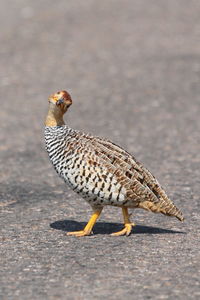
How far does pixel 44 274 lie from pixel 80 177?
3.89 ft

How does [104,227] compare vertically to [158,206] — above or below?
below

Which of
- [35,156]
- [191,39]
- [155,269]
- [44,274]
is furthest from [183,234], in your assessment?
[191,39]

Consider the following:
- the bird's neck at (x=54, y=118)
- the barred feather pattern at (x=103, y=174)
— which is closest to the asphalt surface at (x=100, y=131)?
the barred feather pattern at (x=103, y=174)

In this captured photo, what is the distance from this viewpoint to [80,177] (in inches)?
286

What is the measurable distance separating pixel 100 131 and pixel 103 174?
5.85 m

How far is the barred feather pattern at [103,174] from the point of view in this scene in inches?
287

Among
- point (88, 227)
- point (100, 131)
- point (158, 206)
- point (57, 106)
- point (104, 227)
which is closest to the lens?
point (158, 206)

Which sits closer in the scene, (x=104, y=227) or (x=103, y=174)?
(x=103, y=174)

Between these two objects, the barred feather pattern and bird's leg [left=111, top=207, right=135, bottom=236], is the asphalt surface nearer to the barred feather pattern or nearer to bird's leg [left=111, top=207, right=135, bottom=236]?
bird's leg [left=111, top=207, right=135, bottom=236]

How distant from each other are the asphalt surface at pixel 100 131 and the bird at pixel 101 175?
39cm

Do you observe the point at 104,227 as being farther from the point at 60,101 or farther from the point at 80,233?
the point at 60,101

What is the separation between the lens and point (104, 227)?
809 centimetres

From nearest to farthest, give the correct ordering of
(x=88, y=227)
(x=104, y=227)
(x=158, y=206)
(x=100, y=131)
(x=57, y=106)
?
(x=158, y=206) < (x=88, y=227) < (x=57, y=106) < (x=104, y=227) < (x=100, y=131)

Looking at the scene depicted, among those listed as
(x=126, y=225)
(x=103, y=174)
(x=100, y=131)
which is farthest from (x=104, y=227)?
(x=100, y=131)
